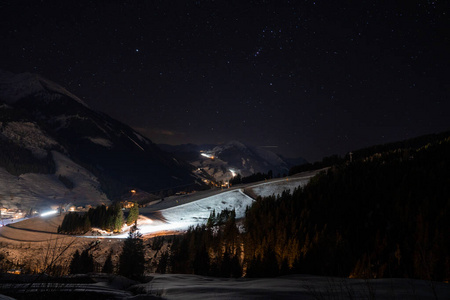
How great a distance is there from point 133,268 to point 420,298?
25.1m

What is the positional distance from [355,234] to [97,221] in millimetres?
77183

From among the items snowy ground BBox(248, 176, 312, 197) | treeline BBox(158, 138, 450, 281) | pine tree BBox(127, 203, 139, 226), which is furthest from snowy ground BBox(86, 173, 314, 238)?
treeline BBox(158, 138, 450, 281)

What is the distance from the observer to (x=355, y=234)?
30000 millimetres

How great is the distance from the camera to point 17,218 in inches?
5699

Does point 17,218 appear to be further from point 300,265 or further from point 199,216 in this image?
point 300,265

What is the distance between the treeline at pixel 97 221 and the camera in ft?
250

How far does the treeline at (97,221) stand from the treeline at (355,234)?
121 feet

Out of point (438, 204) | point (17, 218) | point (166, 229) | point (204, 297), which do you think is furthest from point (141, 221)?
point (17, 218)

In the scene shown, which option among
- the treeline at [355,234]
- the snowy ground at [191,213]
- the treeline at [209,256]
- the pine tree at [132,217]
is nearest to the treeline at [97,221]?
the pine tree at [132,217]

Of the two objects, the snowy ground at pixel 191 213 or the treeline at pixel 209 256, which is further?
the snowy ground at pixel 191 213

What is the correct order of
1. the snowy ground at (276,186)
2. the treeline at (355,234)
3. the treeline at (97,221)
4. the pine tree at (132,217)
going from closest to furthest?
the treeline at (355,234), the treeline at (97,221), the pine tree at (132,217), the snowy ground at (276,186)

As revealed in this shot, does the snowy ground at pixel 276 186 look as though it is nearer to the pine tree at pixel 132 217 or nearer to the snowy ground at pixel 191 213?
the snowy ground at pixel 191 213

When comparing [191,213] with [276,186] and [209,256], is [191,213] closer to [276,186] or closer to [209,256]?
[276,186]

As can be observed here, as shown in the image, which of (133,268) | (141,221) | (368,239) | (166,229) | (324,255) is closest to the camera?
(324,255)
